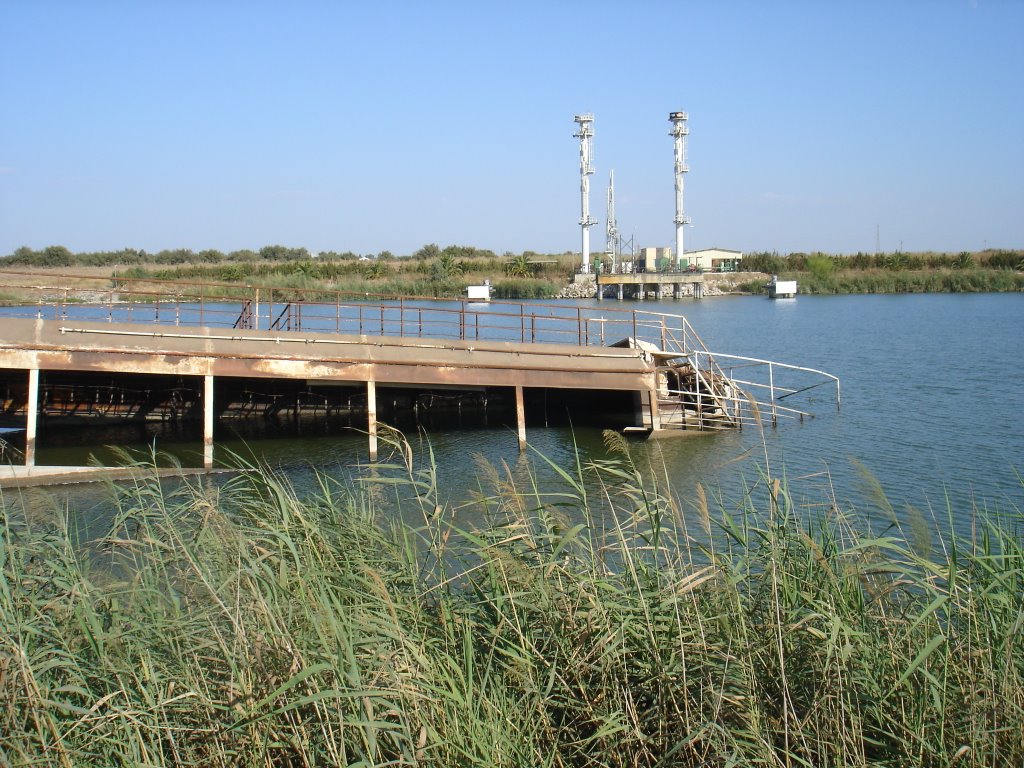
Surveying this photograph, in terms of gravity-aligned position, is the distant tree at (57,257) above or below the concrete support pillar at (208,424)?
above

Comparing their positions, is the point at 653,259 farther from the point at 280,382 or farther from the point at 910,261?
the point at 280,382

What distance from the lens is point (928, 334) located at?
42.5 m

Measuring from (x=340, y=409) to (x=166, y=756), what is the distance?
18432 millimetres

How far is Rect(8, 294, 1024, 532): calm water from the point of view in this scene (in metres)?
14.0

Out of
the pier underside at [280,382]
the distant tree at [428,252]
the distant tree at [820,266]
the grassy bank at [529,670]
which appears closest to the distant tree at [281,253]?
the distant tree at [428,252]

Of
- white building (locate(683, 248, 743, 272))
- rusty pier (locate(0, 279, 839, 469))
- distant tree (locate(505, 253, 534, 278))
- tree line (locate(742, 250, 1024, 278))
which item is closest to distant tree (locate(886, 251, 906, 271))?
tree line (locate(742, 250, 1024, 278))

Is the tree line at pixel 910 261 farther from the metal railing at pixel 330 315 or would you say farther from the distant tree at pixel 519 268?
the metal railing at pixel 330 315

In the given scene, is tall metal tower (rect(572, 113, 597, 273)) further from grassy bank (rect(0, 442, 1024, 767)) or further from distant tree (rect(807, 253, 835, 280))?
grassy bank (rect(0, 442, 1024, 767))

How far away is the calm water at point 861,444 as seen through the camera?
13953 millimetres

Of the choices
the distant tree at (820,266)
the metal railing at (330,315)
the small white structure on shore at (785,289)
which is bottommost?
the metal railing at (330,315)

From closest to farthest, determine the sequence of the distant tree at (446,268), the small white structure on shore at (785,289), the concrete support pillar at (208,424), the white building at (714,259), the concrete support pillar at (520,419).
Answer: the concrete support pillar at (208,424) → the concrete support pillar at (520,419) → the distant tree at (446,268) → the small white structure on shore at (785,289) → the white building at (714,259)

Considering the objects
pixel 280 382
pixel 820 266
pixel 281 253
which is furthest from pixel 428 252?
pixel 280 382

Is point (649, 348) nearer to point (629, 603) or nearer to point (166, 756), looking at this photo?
point (629, 603)

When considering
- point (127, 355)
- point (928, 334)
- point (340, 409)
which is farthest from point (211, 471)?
point (928, 334)
